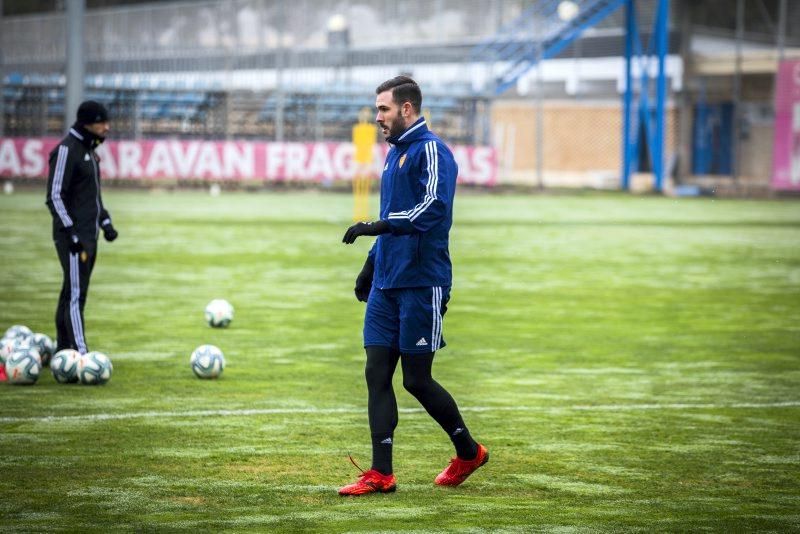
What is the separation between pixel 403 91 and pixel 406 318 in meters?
1.21

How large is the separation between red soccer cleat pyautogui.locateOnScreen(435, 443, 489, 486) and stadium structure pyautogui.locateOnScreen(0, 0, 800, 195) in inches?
1488

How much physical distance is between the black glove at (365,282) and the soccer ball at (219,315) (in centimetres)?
713

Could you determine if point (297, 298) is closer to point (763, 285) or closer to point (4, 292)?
point (4, 292)

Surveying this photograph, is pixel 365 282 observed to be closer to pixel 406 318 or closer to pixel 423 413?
pixel 406 318

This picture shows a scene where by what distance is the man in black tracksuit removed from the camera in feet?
36.8

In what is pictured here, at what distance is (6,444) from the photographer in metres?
8.62

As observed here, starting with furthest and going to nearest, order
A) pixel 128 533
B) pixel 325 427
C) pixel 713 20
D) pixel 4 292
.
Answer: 1. pixel 713 20
2. pixel 4 292
3. pixel 325 427
4. pixel 128 533

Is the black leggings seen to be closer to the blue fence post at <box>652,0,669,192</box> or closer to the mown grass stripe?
the mown grass stripe

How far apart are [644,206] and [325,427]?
108 ft

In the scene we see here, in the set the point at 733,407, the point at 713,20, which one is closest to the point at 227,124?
the point at 713,20

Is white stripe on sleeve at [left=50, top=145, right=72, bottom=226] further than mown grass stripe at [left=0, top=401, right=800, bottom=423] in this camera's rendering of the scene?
Yes

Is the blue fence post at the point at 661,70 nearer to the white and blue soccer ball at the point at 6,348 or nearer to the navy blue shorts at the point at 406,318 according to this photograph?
the white and blue soccer ball at the point at 6,348

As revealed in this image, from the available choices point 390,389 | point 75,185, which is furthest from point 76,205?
point 390,389

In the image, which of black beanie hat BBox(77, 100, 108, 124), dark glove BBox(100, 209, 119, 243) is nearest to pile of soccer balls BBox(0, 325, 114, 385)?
dark glove BBox(100, 209, 119, 243)
